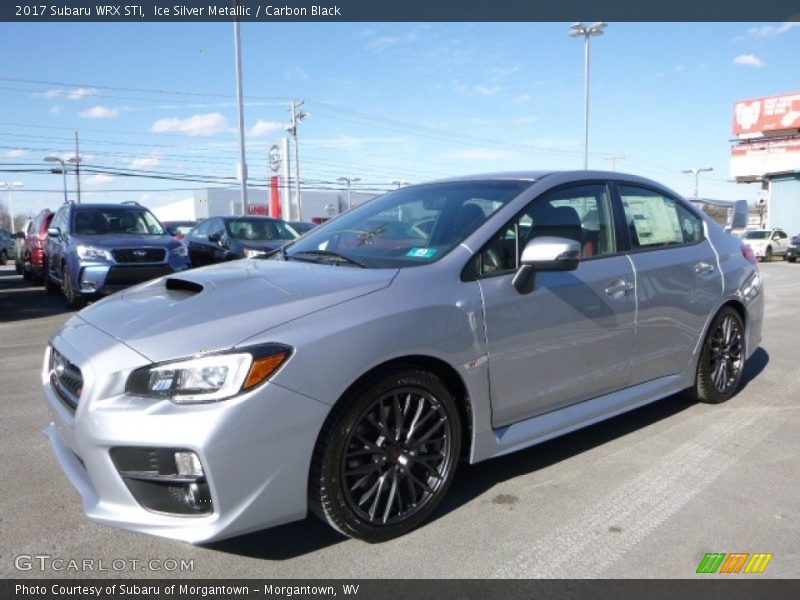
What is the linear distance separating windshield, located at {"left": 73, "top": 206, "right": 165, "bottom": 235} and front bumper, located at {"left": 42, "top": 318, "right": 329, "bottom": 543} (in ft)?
28.6

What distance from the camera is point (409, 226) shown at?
12.2 feet

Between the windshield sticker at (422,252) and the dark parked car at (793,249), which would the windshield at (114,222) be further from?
the dark parked car at (793,249)

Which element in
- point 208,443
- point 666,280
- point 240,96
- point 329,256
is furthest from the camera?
point 240,96

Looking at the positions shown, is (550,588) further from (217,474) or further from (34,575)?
(34,575)

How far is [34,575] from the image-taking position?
103 inches

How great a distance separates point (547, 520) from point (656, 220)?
7.52 ft

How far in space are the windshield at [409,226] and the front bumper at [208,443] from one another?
105cm

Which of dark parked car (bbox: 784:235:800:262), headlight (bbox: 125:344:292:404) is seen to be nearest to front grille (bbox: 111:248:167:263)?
headlight (bbox: 125:344:292:404)

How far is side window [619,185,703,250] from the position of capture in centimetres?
416

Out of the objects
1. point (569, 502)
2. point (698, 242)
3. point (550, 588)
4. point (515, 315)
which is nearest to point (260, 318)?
point (515, 315)

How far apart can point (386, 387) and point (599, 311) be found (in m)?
1.50

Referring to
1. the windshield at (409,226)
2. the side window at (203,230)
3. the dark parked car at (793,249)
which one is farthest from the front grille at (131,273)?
the dark parked car at (793,249)

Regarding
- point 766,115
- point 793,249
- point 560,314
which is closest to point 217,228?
point 560,314

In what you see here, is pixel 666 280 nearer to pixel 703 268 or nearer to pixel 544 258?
pixel 703 268
